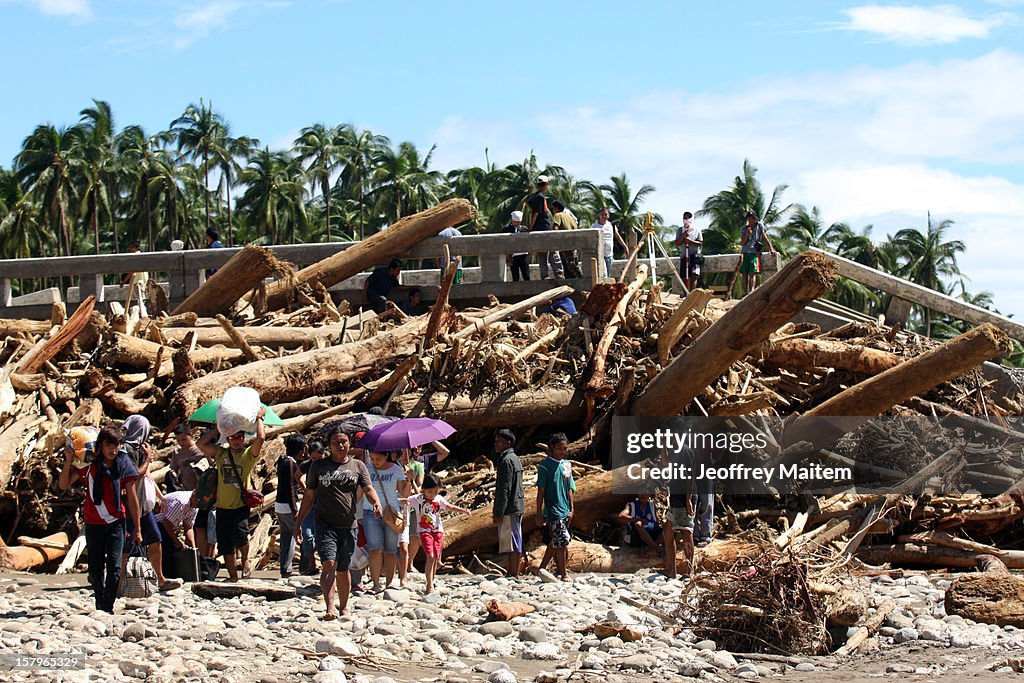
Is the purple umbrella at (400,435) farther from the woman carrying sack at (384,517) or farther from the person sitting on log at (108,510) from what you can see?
the person sitting on log at (108,510)

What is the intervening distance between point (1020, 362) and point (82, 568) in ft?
140

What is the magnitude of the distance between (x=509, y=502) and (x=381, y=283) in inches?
274

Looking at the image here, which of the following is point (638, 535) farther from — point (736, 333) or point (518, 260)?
point (518, 260)

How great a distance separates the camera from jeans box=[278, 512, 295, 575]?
11.1 m

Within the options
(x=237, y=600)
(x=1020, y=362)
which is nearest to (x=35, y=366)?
(x=237, y=600)

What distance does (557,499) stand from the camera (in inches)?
452

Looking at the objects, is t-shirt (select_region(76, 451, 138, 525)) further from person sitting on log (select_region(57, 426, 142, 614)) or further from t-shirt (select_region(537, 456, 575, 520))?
t-shirt (select_region(537, 456, 575, 520))

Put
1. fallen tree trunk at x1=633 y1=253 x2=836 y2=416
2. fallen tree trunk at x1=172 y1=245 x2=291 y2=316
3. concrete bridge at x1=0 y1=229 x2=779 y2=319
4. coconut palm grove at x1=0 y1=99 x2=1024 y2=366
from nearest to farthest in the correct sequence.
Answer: fallen tree trunk at x1=633 y1=253 x2=836 y2=416 < concrete bridge at x1=0 y1=229 x2=779 y2=319 < fallen tree trunk at x1=172 y1=245 x2=291 y2=316 < coconut palm grove at x1=0 y1=99 x2=1024 y2=366

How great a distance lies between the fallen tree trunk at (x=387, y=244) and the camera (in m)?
18.2

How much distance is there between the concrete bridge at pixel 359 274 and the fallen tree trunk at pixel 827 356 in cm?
276

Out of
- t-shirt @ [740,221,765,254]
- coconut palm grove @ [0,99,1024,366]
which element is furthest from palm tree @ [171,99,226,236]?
t-shirt @ [740,221,765,254]

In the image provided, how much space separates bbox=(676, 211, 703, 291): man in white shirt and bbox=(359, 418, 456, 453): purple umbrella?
8884 millimetres

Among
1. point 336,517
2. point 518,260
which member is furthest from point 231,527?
point 518,260

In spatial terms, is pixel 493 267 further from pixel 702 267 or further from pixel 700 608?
pixel 700 608
